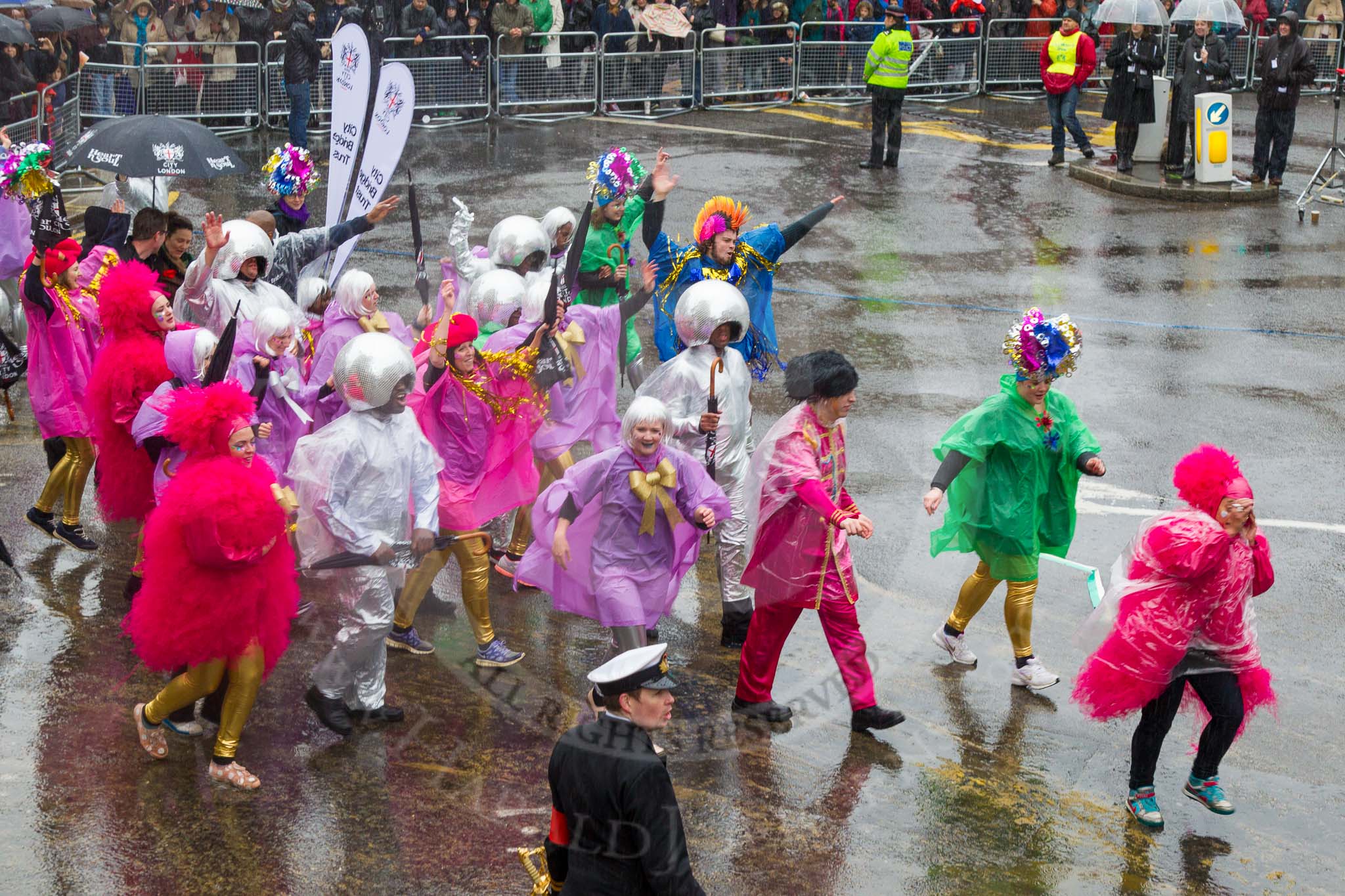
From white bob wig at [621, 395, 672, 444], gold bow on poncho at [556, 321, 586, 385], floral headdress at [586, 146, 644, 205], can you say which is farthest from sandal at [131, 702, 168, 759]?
floral headdress at [586, 146, 644, 205]

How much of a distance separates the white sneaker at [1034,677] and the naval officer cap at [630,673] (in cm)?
332

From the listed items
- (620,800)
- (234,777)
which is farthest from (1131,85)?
(620,800)

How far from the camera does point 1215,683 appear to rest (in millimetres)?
5883

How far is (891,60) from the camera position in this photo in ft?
58.9

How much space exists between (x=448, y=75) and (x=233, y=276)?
12889 millimetres

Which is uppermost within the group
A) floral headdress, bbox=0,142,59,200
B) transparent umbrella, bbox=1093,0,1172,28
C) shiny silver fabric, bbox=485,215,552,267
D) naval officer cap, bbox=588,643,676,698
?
transparent umbrella, bbox=1093,0,1172,28

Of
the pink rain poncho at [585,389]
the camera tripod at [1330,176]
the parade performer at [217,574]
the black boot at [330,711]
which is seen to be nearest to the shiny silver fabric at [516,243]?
the pink rain poncho at [585,389]

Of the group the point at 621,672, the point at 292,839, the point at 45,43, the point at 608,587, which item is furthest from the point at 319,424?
the point at 45,43

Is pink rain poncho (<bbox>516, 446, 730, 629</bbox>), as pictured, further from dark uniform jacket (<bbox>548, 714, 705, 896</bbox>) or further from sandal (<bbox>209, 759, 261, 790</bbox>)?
dark uniform jacket (<bbox>548, 714, 705, 896</bbox>)

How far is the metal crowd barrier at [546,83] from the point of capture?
2050 cm

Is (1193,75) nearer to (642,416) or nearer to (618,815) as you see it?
(642,416)

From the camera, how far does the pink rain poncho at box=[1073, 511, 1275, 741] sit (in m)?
5.79

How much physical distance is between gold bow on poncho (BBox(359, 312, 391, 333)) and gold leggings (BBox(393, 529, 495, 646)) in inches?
54.5

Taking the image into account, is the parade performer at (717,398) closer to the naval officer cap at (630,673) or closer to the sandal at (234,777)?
the sandal at (234,777)
